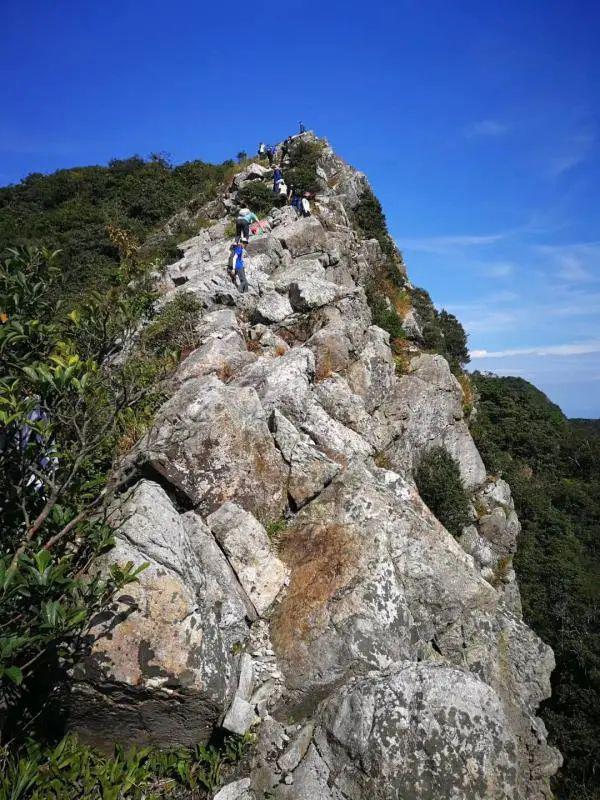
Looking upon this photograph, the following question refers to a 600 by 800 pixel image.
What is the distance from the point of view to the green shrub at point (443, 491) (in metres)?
13.5

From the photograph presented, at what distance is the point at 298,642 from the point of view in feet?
19.1

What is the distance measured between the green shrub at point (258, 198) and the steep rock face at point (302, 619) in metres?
13.6

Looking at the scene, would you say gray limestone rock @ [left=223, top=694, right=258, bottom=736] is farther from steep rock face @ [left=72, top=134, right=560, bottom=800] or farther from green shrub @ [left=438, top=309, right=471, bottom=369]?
green shrub @ [left=438, top=309, right=471, bottom=369]

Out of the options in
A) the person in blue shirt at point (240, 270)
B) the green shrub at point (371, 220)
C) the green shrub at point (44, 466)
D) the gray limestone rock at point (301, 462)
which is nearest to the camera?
the green shrub at point (44, 466)

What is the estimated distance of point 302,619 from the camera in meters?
6.02

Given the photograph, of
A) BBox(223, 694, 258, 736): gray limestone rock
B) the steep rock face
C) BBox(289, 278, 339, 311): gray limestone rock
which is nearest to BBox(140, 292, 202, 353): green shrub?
the steep rock face

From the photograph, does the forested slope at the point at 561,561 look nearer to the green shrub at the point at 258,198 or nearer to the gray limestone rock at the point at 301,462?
the gray limestone rock at the point at 301,462

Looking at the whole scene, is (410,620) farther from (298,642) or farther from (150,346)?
(150,346)

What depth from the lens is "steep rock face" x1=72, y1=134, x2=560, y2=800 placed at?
4605mm

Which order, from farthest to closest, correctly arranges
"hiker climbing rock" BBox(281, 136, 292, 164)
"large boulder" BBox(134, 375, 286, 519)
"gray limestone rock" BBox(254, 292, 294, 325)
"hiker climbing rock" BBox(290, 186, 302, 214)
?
"hiker climbing rock" BBox(281, 136, 292, 164) < "hiker climbing rock" BBox(290, 186, 302, 214) < "gray limestone rock" BBox(254, 292, 294, 325) < "large boulder" BBox(134, 375, 286, 519)

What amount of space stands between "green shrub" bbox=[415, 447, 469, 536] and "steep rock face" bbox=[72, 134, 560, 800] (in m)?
4.17

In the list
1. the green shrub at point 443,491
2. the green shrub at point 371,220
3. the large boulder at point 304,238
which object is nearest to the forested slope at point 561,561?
the green shrub at point 443,491

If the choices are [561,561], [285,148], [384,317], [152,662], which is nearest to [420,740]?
[152,662]

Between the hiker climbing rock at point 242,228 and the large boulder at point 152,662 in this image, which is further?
the hiker climbing rock at point 242,228
